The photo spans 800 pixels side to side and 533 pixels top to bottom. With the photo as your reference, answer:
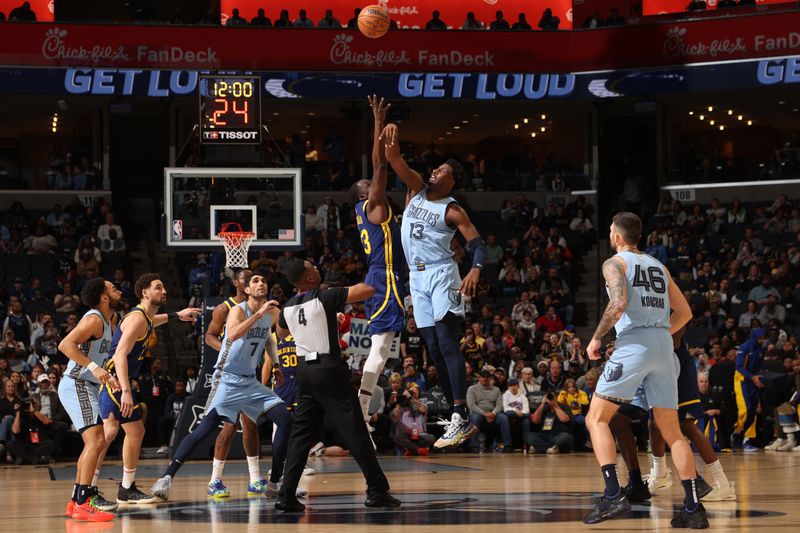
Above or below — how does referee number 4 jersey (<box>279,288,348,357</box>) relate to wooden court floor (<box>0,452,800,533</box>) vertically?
above

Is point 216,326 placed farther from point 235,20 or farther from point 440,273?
point 235,20

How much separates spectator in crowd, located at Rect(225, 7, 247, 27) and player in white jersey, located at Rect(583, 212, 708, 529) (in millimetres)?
20995

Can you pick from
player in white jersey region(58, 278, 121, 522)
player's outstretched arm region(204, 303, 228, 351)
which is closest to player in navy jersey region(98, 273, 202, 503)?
player in white jersey region(58, 278, 121, 522)

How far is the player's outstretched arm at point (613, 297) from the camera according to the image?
900 cm

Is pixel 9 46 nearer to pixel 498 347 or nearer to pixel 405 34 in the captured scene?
pixel 405 34

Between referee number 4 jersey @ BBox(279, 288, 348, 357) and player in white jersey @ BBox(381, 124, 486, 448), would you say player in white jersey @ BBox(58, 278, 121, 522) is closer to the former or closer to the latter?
referee number 4 jersey @ BBox(279, 288, 348, 357)

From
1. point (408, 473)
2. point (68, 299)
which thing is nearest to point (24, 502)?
point (408, 473)

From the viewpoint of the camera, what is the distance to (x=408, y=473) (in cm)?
1490

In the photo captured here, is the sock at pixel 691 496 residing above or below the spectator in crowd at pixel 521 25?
below

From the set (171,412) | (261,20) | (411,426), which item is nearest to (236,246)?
(171,412)

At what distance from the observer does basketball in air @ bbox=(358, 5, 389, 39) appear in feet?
49.8

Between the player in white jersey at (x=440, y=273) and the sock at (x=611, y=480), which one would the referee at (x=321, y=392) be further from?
the sock at (x=611, y=480)

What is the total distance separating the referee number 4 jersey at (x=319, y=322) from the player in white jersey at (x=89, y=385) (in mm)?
1780

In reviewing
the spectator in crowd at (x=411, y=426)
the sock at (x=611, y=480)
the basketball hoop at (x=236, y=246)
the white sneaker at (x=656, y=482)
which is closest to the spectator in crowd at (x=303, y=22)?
the basketball hoop at (x=236, y=246)
